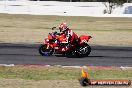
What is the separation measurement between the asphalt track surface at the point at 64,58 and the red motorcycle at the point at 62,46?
358 millimetres

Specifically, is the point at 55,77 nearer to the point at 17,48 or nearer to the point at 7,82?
the point at 7,82

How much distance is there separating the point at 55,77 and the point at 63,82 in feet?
4.09

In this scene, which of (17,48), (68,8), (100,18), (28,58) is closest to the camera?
(28,58)

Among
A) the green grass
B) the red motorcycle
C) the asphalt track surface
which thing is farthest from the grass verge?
the green grass

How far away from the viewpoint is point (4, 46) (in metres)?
25.8

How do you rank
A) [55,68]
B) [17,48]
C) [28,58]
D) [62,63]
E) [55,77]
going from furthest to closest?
[17,48] < [28,58] < [62,63] < [55,68] < [55,77]

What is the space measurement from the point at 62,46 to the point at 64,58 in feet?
2.22

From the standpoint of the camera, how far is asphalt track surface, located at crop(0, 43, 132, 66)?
760 inches

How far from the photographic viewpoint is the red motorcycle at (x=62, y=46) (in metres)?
21.3

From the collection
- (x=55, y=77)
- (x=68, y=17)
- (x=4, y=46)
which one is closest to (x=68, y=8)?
(x=68, y=17)

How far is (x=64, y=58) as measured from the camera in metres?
A: 21.1

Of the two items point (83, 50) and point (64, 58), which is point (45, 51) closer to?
point (64, 58)

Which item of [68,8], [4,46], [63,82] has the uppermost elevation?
[63,82]

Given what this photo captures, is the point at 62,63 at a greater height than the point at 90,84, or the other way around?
the point at 90,84
